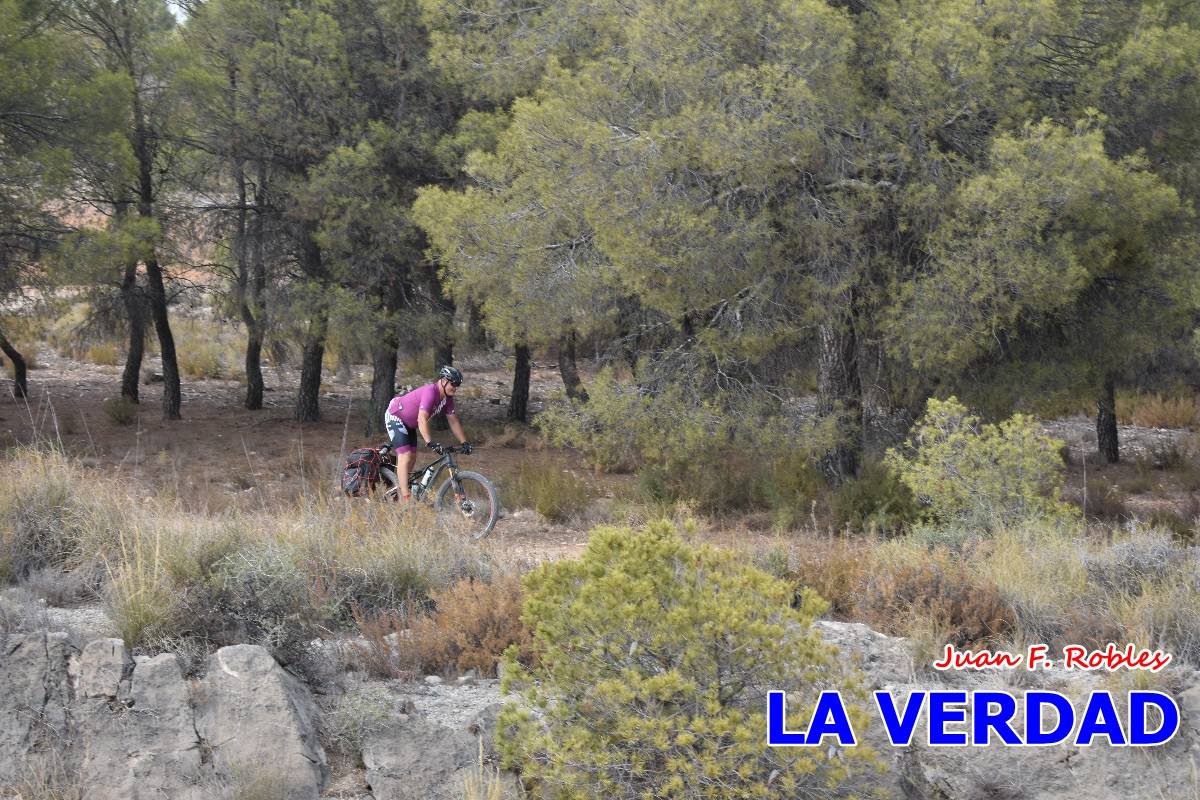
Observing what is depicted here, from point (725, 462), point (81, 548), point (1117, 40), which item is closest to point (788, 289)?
point (725, 462)

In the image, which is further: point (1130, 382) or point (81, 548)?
point (1130, 382)

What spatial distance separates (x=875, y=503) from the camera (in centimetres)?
1327

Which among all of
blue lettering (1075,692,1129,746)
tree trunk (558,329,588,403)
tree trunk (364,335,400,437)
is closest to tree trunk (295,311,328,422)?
tree trunk (364,335,400,437)

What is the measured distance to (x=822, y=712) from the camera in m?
5.16

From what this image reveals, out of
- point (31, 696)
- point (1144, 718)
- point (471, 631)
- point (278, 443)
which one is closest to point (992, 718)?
point (1144, 718)

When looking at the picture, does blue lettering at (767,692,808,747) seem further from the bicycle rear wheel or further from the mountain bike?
the bicycle rear wheel

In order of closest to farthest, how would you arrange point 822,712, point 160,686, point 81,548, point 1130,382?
point 822,712 → point 160,686 → point 81,548 → point 1130,382

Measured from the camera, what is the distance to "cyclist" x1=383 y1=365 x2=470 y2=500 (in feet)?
34.9

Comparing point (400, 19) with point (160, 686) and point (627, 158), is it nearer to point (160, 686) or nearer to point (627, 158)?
point (627, 158)

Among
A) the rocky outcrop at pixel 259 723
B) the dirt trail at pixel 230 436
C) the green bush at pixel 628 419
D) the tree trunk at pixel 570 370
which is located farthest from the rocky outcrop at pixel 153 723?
the tree trunk at pixel 570 370

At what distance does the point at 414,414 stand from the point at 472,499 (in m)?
0.99

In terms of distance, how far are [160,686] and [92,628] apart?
2.72 feet

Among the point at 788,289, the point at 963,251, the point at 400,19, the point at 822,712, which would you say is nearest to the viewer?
the point at 822,712

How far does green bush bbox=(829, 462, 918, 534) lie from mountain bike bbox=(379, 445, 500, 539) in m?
3.90
